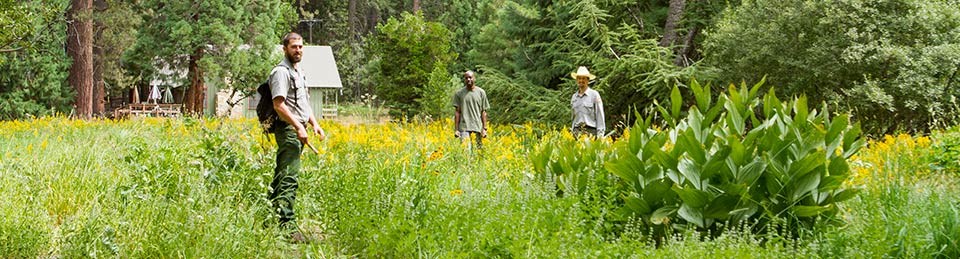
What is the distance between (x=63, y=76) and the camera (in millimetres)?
25859

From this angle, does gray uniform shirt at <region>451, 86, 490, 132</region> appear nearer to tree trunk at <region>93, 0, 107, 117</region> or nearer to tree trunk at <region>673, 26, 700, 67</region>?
tree trunk at <region>673, 26, 700, 67</region>

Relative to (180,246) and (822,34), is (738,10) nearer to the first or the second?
(822,34)

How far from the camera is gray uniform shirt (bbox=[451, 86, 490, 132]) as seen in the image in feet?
32.3

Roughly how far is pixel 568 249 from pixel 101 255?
2053mm

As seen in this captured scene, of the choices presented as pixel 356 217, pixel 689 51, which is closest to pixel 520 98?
pixel 689 51

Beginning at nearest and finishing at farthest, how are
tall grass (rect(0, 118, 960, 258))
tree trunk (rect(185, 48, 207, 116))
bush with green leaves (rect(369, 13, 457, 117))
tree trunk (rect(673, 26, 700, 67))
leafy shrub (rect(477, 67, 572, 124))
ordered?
tall grass (rect(0, 118, 960, 258)) → leafy shrub (rect(477, 67, 572, 124)) → tree trunk (rect(673, 26, 700, 67)) → tree trunk (rect(185, 48, 207, 116)) → bush with green leaves (rect(369, 13, 457, 117))

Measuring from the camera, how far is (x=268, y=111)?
5582 millimetres

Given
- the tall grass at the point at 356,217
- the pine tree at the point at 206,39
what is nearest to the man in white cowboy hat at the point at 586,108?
the tall grass at the point at 356,217

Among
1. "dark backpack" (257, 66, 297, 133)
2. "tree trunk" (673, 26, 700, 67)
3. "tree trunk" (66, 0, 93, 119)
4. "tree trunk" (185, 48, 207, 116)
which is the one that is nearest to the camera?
"dark backpack" (257, 66, 297, 133)

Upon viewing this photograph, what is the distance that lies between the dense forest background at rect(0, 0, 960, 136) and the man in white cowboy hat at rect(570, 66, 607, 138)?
4.39 ft

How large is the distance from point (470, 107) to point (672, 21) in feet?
27.5

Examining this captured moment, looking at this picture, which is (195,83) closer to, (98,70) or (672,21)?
(98,70)

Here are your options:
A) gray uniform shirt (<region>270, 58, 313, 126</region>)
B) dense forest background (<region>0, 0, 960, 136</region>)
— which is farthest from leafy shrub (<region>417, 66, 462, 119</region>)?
gray uniform shirt (<region>270, 58, 313, 126</region>)

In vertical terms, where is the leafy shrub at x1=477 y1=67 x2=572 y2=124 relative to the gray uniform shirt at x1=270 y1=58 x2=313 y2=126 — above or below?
below
